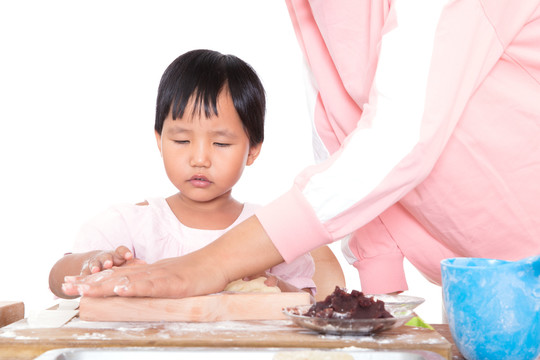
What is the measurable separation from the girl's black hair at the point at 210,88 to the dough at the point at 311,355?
958 millimetres

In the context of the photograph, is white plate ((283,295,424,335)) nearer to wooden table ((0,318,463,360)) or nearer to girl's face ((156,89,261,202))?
wooden table ((0,318,463,360))

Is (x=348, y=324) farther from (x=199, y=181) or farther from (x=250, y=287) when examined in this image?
(x=199, y=181)

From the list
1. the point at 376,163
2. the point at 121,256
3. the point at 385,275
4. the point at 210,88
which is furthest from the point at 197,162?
the point at 376,163

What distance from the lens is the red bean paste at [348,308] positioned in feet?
2.68

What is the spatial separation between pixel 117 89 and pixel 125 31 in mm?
324

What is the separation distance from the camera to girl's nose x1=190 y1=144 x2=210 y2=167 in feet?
5.03

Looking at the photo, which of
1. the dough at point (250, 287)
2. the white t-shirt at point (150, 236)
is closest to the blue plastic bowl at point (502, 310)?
the dough at point (250, 287)

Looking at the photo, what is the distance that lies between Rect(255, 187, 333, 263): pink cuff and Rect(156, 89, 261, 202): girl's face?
0.61 meters

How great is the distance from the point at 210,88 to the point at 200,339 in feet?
3.08

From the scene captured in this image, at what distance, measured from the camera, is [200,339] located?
78cm

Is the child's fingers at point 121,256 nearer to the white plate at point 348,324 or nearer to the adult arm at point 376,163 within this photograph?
the adult arm at point 376,163

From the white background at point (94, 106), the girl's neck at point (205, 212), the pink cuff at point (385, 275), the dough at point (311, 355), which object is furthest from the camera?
the white background at point (94, 106)

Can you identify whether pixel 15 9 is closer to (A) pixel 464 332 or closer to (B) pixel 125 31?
(B) pixel 125 31

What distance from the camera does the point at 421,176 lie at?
0.97 meters
